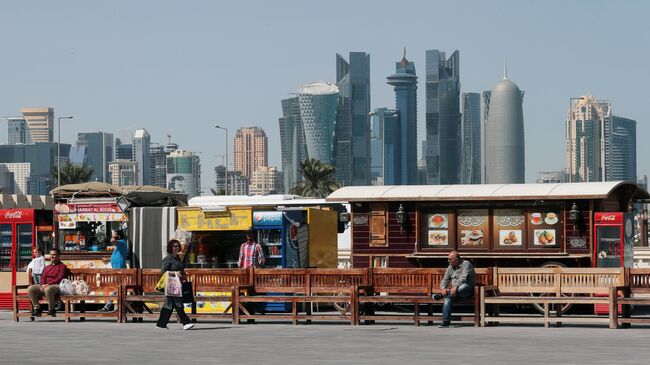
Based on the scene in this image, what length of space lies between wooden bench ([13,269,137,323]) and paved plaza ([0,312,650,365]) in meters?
1.54

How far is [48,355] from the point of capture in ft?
60.7

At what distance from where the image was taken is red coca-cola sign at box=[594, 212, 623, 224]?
3058 centimetres

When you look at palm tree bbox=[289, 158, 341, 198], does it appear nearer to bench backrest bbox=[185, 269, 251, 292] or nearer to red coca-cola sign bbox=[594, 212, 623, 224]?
red coca-cola sign bbox=[594, 212, 623, 224]

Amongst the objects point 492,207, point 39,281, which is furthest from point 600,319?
point 39,281

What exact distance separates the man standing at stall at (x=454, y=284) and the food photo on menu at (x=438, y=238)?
693cm

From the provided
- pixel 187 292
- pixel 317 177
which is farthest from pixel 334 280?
pixel 317 177

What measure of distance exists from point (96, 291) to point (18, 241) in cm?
587

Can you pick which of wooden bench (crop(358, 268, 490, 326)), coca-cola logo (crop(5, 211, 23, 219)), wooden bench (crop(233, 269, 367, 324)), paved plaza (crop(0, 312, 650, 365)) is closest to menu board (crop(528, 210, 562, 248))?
wooden bench (crop(358, 268, 490, 326))

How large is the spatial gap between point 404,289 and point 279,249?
199 inches

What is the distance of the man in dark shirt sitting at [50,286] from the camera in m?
27.5

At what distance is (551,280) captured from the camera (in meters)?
25.9

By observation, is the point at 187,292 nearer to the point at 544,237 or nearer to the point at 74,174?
the point at 544,237

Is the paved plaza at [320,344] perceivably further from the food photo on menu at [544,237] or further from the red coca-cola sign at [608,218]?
the food photo on menu at [544,237]

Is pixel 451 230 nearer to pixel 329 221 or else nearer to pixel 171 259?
pixel 329 221
